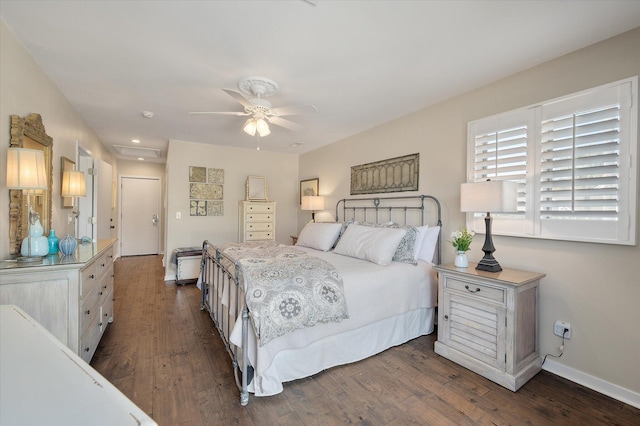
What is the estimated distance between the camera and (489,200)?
2248 millimetres

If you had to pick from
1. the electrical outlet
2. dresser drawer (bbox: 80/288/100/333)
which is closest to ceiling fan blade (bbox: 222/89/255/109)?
dresser drawer (bbox: 80/288/100/333)

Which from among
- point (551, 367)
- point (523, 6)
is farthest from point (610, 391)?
point (523, 6)

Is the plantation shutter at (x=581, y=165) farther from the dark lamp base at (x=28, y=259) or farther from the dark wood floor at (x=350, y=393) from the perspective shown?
the dark lamp base at (x=28, y=259)

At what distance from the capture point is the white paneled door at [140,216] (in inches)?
281

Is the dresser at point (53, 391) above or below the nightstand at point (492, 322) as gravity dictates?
above

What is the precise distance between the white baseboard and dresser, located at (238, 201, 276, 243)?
13.6ft

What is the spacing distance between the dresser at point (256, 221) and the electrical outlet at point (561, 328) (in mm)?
4102

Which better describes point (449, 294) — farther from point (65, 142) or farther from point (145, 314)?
point (65, 142)

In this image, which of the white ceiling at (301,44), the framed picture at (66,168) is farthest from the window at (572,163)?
the framed picture at (66,168)

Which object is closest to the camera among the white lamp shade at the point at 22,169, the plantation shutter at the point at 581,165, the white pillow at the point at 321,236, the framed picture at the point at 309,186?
the white lamp shade at the point at 22,169

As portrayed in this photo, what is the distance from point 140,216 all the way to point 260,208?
4.12 meters

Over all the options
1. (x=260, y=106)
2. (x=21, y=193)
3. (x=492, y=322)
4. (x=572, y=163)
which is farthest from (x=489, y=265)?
(x=21, y=193)

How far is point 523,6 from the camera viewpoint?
5.55 ft

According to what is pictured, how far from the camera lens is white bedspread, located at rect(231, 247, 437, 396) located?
1.94 meters
